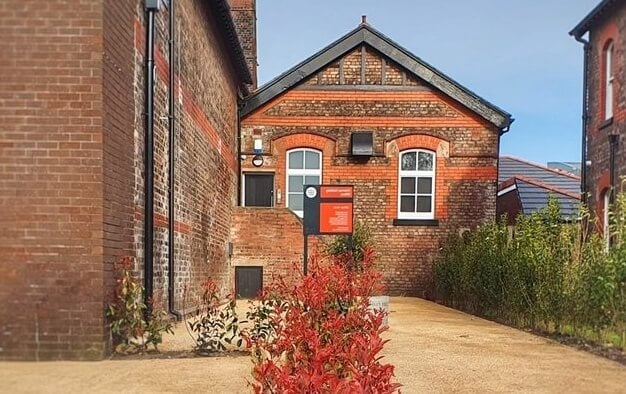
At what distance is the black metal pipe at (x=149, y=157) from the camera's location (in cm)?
777

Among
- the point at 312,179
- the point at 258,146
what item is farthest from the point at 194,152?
the point at 312,179

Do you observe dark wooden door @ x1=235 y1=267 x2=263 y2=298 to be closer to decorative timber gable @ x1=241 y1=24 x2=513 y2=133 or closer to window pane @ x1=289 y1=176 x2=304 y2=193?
window pane @ x1=289 y1=176 x2=304 y2=193

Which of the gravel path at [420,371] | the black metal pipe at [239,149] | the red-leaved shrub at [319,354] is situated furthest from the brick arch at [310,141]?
the red-leaved shrub at [319,354]

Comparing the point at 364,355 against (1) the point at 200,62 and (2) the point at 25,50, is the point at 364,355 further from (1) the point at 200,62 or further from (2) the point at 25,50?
(1) the point at 200,62

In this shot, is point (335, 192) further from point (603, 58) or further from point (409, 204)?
point (603, 58)

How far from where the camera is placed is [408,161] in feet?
57.6

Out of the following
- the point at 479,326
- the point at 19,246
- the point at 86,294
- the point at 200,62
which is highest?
the point at 200,62

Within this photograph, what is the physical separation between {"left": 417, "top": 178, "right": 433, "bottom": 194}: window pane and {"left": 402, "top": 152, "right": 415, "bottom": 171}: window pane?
1.48ft

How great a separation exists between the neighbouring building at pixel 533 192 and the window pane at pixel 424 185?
2.72 metres

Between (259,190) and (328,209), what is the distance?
740cm

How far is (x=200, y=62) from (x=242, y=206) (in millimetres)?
6005

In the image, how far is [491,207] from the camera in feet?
57.4

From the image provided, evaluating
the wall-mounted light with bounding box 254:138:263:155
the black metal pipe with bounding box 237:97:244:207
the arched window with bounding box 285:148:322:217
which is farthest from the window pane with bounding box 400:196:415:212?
the black metal pipe with bounding box 237:97:244:207

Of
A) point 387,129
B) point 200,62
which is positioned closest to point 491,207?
point 387,129
